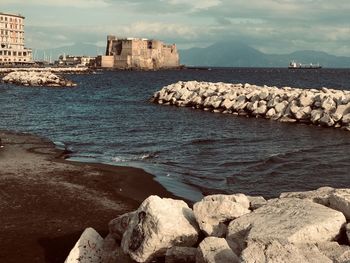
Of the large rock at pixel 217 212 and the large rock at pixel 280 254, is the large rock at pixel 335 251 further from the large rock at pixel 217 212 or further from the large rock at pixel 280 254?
the large rock at pixel 217 212

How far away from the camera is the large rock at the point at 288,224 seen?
5.82 m

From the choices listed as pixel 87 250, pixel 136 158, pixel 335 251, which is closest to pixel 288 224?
pixel 335 251

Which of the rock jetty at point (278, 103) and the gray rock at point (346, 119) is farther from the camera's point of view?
the rock jetty at point (278, 103)

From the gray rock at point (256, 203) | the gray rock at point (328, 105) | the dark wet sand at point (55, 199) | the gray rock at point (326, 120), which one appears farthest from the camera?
the gray rock at point (328, 105)

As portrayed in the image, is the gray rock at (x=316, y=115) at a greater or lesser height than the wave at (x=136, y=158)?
greater

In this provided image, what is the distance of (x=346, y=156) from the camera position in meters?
17.7

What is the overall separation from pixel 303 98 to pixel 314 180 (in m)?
15.3

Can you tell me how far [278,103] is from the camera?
30062 millimetres

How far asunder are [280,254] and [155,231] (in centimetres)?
208

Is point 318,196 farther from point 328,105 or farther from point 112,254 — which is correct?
point 328,105

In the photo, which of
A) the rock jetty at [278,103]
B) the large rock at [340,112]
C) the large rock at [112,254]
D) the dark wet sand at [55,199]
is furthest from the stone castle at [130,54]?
the large rock at [112,254]

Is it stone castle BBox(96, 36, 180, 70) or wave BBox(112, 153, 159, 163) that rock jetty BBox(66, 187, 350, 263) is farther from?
stone castle BBox(96, 36, 180, 70)

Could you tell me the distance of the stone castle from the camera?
161750 mm

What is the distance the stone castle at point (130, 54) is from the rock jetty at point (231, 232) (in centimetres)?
15315
